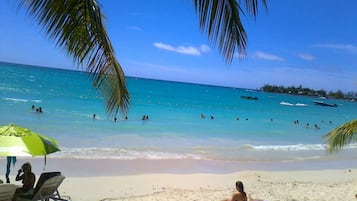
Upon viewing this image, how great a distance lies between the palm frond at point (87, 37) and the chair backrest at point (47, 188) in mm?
2410

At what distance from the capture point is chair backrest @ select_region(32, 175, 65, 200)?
6.33 meters

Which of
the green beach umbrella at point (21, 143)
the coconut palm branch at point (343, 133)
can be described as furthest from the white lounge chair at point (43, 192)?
the coconut palm branch at point (343, 133)

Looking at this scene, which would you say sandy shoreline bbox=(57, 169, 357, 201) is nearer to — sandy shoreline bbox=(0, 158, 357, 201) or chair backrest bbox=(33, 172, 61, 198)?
sandy shoreline bbox=(0, 158, 357, 201)

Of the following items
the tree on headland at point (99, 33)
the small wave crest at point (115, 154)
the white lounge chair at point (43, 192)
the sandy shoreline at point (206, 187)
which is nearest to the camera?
the tree on headland at point (99, 33)

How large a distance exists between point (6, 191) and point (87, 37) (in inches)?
123

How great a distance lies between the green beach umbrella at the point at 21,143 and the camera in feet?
19.0

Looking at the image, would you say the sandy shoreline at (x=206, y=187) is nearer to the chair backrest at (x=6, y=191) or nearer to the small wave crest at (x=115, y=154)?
the chair backrest at (x=6, y=191)

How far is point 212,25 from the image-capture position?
10.8 ft

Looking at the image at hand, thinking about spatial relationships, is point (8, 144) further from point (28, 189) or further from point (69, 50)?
point (69, 50)

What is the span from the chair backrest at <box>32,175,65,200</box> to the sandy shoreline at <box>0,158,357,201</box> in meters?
1.51

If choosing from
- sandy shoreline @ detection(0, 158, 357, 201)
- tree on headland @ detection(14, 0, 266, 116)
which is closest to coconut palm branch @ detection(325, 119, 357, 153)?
sandy shoreline @ detection(0, 158, 357, 201)

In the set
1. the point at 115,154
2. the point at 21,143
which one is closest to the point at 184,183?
the point at 115,154

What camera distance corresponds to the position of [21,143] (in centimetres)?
596

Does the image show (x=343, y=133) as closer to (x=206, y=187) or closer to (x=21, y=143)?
(x=206, y=187)
